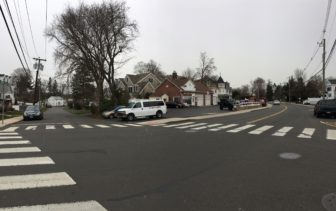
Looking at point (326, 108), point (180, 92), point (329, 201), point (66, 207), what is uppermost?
point (180, 92)

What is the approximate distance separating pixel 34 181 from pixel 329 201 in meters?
5.64

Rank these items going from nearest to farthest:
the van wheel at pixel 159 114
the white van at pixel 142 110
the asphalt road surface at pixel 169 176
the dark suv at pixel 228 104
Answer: the asphalt road surface at pixel 169 176
the white van at pixel 142 110
the van wheel at pixel 159 114
the dark suv at pixel 228 104

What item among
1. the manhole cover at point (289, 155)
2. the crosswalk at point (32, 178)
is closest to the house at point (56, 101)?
the crosswalk at point (32, 178)

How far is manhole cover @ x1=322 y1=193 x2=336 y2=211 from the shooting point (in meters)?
5.76

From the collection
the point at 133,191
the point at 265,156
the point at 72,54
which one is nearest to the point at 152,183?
the point at 133,191

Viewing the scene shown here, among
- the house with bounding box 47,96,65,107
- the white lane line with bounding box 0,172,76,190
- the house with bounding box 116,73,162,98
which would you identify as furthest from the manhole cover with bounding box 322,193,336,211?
the house with bounding box 47,96,65,107

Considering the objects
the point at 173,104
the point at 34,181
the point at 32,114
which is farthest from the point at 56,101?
the point at 34,181

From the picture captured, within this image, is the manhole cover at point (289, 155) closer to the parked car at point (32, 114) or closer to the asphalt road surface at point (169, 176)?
the asphalt road surface at point (169, 176)

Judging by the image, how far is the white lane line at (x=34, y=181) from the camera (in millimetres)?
6957

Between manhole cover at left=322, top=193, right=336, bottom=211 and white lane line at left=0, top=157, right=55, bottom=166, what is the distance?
6614mm

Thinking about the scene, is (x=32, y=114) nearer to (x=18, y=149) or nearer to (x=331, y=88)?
(x=18, y=149)

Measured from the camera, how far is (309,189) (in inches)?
270

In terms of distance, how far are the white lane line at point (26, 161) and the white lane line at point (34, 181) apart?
4.66ft

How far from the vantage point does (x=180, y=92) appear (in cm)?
7250
